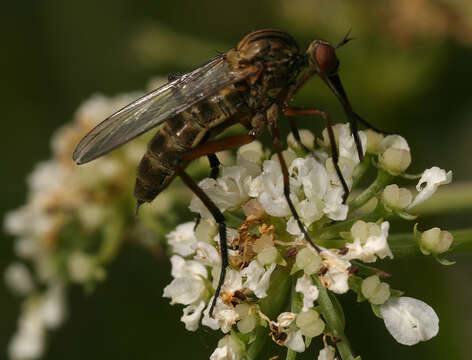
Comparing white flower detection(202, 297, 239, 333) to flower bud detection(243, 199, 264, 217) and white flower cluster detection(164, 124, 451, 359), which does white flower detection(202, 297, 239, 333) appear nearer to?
white flower cluster detection(164, 124, 451, 359)

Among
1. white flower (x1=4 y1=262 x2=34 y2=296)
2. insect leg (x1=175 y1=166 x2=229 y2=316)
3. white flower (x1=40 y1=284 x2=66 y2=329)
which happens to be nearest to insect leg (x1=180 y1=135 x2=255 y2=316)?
insect leg (x1=175 y1=166 x2=229 y2=316)

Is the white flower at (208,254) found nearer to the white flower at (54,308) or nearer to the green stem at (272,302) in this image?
the green stem at (272,302)

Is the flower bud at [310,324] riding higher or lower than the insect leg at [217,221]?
lower

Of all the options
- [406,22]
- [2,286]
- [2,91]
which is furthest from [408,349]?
[2,91]

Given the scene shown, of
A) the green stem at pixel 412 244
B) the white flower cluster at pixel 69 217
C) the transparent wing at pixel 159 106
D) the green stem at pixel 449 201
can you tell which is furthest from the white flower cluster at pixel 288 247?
the white flower cluster at pixel 69 217

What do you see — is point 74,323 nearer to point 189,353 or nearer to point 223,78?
point 189,353

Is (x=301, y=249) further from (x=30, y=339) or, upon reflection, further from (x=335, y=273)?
(x=30, y=339)
